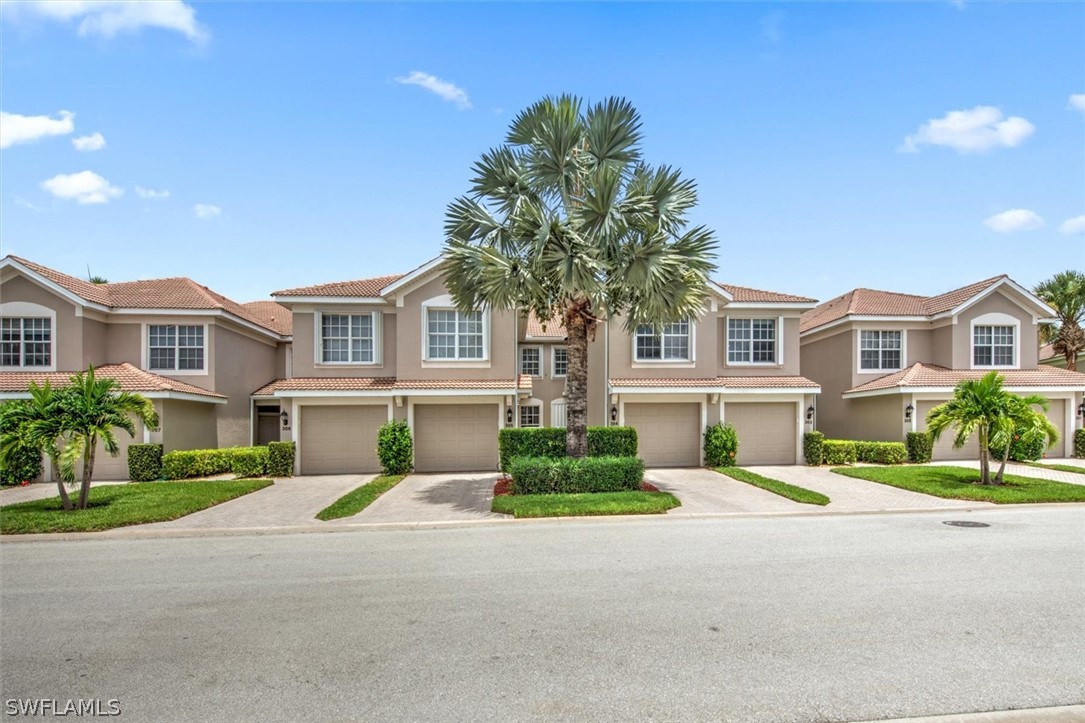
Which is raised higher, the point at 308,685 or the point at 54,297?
the point at 54,297

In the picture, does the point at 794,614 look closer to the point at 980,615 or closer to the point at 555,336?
the point at 980,615

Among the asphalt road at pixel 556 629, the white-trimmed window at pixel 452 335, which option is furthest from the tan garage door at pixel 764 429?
the asphalt road at pixel 556 629

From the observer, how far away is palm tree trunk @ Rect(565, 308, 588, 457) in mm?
15625

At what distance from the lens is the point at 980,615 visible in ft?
20.1

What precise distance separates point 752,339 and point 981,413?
843 cm

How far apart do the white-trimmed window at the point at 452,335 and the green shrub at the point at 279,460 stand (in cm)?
560

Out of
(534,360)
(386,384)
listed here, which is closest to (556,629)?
(386,384)

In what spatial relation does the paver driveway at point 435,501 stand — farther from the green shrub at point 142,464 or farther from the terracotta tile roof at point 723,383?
the green shrub at point 142,464

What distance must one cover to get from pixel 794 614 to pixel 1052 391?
23.3 m

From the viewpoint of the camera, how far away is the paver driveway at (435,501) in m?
12.4

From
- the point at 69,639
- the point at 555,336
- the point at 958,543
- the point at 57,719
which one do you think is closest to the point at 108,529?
the point at 69,639

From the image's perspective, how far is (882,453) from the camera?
21156 mm

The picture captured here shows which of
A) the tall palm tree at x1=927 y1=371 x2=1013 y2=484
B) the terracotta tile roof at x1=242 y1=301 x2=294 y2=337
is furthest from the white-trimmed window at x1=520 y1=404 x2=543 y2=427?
the tall palm tree at x1=927 y1=371 x2=1013 y2=484

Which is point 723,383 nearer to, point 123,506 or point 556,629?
point 556,629
